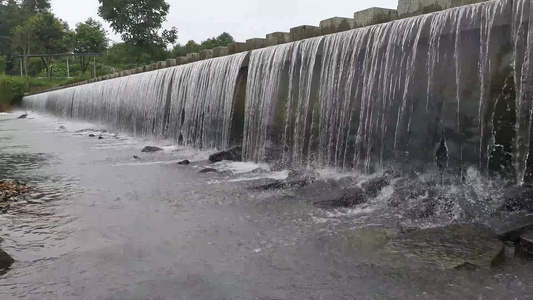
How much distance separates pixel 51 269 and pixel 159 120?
43.4 feet

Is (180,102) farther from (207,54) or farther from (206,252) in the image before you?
(206,252)

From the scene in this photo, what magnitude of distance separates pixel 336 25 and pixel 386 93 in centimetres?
247

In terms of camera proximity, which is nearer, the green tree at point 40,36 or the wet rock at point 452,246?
the wet rock at point 452,246

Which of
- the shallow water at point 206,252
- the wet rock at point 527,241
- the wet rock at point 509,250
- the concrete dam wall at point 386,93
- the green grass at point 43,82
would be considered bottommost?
the shallow water at point 206,252

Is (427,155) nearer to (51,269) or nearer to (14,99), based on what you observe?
(51,269)

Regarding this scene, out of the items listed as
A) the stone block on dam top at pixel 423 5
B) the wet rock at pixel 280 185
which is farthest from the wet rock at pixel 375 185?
the stone block on dam top at pixel 423 5

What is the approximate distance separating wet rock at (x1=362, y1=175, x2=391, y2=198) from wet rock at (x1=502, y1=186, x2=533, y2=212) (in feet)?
5.33

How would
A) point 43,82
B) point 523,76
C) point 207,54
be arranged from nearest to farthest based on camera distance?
point 523,76
point 207,54
point 43,82

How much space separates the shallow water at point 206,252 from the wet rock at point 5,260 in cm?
10

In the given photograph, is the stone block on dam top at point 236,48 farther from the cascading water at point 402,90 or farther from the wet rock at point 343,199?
the wet rock at point 343,199

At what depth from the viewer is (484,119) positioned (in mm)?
5676

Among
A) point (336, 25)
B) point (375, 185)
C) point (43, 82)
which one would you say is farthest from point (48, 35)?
point (375, 185)

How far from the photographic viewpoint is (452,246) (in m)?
4.01

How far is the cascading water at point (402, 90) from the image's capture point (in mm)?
5496
